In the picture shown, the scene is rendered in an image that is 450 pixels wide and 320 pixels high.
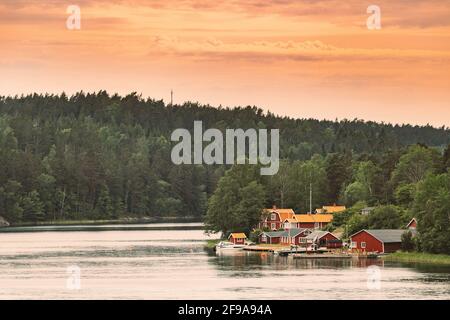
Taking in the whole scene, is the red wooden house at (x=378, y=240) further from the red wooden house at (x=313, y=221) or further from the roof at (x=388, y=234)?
the red wooden house at (x=313, y=221)

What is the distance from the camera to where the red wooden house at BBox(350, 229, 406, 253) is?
78438mm

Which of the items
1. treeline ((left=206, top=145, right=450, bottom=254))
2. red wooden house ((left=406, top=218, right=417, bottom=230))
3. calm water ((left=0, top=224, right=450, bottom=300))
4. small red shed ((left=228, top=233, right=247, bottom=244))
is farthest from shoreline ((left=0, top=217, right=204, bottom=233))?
red wooden house ((left=406, top=218, right=417, bottom=230))

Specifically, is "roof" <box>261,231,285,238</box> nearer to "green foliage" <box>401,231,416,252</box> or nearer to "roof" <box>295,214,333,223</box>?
"roof" <box>295,214,333,223</box>

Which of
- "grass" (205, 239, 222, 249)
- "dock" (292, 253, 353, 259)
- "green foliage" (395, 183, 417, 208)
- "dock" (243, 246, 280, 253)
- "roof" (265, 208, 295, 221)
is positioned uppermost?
"green foliage" (395, 183, 417, 208)

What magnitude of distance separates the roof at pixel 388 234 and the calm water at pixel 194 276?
440 centimetres

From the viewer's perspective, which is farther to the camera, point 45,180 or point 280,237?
point 45,180

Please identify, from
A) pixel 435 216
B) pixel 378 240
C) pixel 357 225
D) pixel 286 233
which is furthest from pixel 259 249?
pixel 435 216

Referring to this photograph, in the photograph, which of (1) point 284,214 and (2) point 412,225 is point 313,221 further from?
(2) point 412,225

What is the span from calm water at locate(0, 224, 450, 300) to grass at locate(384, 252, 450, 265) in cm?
200

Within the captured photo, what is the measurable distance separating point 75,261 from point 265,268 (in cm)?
1449

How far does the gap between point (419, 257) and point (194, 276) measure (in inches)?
Answer: 668

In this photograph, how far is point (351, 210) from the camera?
96750mm
